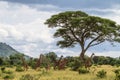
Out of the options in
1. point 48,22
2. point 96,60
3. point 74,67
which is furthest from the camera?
point 96,60

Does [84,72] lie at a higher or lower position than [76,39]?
lower

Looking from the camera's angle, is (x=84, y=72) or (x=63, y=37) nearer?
(x=84, y=72)

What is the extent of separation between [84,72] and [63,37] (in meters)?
21.8

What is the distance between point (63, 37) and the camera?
50.4 metres

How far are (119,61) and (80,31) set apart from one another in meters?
22.1

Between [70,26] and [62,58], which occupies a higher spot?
[70,26]

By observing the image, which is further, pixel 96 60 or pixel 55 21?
pixel 96 60

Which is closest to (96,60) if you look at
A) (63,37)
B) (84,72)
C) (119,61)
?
(119,61)

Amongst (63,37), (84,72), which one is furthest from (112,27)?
(84,72)

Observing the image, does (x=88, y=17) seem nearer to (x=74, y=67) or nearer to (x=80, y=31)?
(x=80, y=31)

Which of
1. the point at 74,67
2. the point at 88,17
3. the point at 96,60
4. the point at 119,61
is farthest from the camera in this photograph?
the point at 96,60

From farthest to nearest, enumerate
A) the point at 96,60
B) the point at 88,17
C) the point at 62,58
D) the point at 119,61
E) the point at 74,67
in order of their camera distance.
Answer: the point at 96,60
the point at 119,61
the point at 88,17
the point at 62,58
the point at 74,67

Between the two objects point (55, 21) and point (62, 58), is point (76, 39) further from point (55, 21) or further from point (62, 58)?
point (62, 58)

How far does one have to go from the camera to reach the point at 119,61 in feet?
220
